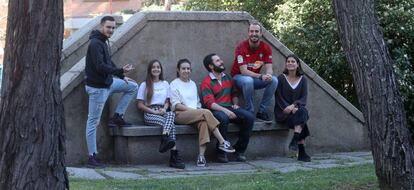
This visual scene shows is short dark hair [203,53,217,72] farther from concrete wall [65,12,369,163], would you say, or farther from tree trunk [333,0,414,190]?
tree trunk [333,0,414,190]

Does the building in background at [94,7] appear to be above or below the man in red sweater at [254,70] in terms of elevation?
above

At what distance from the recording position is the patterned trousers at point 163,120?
9.73 meters

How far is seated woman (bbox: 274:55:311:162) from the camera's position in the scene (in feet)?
34.4

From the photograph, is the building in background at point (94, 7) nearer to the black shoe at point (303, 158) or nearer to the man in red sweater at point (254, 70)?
the man in red sweater at point (254, 70)

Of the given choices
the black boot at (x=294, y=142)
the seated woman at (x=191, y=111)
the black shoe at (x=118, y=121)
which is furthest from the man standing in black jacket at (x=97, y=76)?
the black boot at (x=294, y=142)

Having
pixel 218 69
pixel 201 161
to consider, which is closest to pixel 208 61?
pixel 218 69

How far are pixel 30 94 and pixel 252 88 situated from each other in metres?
6.25

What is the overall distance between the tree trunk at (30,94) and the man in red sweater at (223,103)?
5.37m

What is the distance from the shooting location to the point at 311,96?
11.8 m

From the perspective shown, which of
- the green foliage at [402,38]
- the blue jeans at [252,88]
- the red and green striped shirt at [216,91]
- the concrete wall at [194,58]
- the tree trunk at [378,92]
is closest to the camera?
the tree trunk at [378,92]

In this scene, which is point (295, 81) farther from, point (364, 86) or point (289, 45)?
point (364, 86)

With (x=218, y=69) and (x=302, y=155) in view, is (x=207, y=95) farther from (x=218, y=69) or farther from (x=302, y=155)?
(x=302, y=155)

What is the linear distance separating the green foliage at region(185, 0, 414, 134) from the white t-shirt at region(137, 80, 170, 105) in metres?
4.29

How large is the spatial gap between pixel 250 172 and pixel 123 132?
1.94 meters
